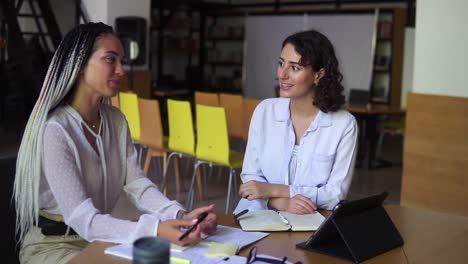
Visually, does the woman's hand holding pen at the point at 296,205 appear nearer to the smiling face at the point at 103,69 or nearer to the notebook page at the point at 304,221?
the notebook page at the point at 304,221

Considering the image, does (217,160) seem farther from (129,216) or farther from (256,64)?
(256,64)

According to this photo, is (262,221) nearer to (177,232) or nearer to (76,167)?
(177,232)

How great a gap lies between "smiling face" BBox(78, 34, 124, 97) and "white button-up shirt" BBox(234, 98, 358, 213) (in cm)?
77

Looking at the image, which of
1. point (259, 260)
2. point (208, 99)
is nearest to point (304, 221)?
point (259, 260)

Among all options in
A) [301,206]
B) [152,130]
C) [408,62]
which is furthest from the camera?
[408,62]

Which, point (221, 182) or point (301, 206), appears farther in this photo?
point (221, 182)

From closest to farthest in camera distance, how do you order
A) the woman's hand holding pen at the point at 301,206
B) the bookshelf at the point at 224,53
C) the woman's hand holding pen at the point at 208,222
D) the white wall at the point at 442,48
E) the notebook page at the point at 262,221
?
the woman's hand holding pen at the point at 208,222
the notebook page at the point at 262,221
the woman's hand holding pen at the point at 301,206
the white wall at the point at 442,48
the bookshelf at the point at 224,53

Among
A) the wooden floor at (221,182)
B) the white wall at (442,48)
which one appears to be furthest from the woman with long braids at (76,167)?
the white wall at (442,48)

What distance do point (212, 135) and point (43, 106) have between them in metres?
2.72

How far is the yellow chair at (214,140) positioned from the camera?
14.3ft

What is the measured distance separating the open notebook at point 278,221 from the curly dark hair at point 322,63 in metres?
0.59

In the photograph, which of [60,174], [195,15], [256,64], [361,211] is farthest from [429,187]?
[195,15]

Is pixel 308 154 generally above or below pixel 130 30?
below

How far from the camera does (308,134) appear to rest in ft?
7.58
